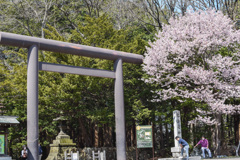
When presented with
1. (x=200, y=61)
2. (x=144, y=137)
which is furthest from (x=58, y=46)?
(x=200, y=61)

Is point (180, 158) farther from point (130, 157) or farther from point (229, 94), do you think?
point (130, 157)

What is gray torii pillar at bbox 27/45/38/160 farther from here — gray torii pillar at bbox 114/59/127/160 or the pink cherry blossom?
the pink cherry blossom

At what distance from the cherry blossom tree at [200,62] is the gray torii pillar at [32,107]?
911 cm

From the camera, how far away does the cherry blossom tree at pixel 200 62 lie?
19.9 meters

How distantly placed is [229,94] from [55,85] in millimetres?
11059

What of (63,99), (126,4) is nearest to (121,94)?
(63,99)

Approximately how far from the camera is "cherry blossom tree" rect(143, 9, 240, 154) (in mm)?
19859

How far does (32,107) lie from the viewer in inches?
515

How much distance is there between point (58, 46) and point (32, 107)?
300cm

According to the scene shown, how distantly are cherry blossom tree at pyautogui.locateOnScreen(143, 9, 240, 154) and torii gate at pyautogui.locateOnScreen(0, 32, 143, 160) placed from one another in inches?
163

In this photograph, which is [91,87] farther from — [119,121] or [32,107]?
[32,107]

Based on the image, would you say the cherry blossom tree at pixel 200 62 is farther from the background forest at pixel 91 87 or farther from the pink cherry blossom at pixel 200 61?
the background forest at pixel 91 87

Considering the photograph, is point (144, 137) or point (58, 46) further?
point (144, 137)

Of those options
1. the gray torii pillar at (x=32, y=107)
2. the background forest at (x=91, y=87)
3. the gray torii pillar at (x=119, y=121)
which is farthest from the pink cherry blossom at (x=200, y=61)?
the gray torii pillar at (x=32, y=107)
